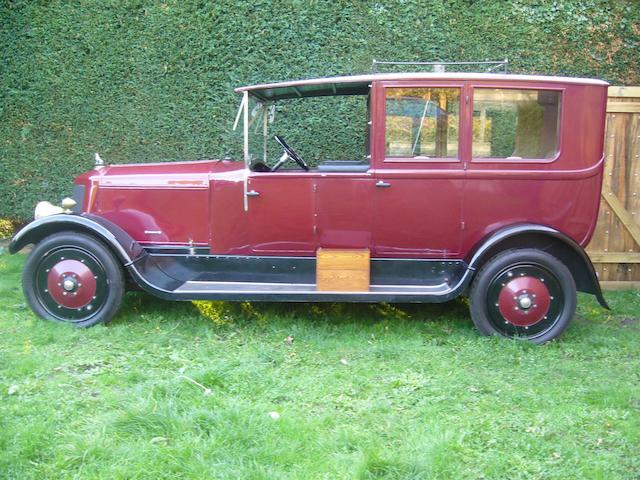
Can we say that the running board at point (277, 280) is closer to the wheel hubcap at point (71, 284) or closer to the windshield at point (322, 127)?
the wheel hubcap at point (71, 284)

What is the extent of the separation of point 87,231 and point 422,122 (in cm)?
275

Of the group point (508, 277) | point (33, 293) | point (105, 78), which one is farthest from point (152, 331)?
point (105, 78)

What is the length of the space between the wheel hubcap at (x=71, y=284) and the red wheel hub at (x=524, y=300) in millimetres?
3115

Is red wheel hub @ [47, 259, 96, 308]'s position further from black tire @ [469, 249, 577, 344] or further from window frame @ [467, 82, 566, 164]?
window frame @ [467, 82, 566, 164]

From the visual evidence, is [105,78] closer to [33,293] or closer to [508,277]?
[33,293]

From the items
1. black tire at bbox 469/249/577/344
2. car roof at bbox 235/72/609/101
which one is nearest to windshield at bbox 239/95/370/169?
car roof at bbox 235/72/609/101

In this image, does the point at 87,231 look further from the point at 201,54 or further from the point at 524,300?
the point at 524,300

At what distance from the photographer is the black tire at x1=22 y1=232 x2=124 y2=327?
4562 mm

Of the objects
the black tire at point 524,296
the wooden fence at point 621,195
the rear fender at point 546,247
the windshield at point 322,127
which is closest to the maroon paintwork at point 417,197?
the rear fender at point 546,247

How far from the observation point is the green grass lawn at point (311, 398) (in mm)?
2791

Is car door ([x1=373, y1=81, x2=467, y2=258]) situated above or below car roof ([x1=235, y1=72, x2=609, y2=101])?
below

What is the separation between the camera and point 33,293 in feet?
15.2

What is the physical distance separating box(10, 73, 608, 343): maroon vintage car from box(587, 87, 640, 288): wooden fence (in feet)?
5.40

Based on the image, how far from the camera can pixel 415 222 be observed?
4574 millimetres
